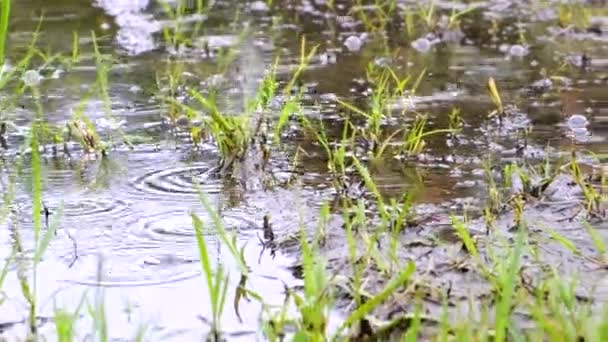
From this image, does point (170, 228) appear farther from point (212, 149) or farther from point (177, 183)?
point (212, 149)

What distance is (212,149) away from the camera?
3.30 meters

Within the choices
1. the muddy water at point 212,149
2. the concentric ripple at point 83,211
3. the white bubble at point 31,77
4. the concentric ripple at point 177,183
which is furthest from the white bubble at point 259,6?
the concentric ripple at point 83,211

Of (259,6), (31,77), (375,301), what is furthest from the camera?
(259,6)

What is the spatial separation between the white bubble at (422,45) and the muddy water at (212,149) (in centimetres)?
3

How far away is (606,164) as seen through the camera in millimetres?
3080

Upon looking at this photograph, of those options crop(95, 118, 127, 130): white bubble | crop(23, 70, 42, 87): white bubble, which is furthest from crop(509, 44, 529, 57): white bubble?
crop(23, 70, 42, 87): white bubble

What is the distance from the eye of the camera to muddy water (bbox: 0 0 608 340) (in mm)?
2348

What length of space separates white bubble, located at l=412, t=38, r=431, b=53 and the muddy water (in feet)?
0.08

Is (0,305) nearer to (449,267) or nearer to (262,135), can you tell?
(449,267)

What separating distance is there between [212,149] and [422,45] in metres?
1.71

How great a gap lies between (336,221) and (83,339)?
0.85m

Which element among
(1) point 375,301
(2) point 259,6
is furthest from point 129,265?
(2) point 259,6

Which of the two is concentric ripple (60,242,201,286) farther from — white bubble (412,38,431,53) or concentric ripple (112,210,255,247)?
white bubble (412,38,431,53)

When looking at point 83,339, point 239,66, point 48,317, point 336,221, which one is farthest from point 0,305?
point 239,66
